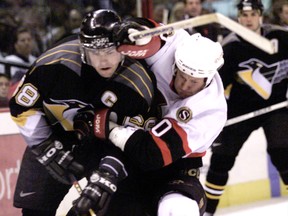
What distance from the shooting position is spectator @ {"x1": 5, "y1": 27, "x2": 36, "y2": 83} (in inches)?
126

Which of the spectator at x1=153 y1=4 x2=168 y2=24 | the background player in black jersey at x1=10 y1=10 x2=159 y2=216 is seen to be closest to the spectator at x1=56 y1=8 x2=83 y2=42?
the spectator at x1=153 y1=4 x2=168 y2=24

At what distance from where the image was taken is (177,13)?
370 cm

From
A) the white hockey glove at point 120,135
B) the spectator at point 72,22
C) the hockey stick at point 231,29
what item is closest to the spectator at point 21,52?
the spectator at point 72,22

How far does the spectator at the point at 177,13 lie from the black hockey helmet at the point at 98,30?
5.50 ft

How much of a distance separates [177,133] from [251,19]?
1.54 meters

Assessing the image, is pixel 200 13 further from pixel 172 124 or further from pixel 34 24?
pixel 172 124

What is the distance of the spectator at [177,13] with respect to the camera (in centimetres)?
370

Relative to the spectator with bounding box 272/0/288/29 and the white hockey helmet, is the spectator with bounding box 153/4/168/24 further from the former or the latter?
the white hockey helmet

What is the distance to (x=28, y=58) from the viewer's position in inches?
127

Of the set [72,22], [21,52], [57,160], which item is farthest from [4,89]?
[57,160]

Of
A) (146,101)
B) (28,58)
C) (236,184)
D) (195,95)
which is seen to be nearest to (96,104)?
(146,101)

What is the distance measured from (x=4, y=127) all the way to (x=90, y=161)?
1.04 metres

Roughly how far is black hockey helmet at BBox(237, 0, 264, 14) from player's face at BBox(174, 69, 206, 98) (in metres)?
1.50

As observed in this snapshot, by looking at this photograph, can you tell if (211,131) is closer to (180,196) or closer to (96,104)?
(180,196)
